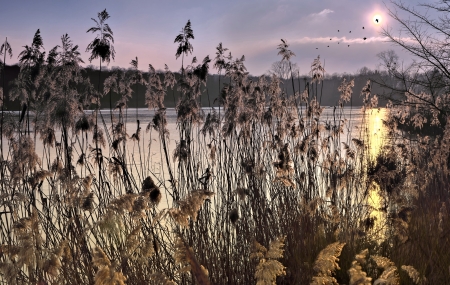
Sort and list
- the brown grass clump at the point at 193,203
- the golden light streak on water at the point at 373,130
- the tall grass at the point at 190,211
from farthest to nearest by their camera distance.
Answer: the golden light streak on water at the point at 373,130 < the tall grass at the point at 190,211 < the brown grass clump at the point at 193,203

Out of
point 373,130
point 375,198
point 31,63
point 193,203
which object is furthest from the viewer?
point 373,130

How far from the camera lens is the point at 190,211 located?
5.64ft

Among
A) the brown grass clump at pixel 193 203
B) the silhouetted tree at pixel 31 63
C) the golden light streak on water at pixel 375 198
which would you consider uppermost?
the silhouetted tree at pixel 31 63

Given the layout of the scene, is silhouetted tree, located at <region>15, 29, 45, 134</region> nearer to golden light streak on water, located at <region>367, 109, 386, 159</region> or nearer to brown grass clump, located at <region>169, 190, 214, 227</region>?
brown grass clump, located at <region>169, 190, 214, 227</region>

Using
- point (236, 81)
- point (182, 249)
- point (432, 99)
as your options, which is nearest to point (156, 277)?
point (182, 249)

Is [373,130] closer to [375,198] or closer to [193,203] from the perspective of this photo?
[375,198]

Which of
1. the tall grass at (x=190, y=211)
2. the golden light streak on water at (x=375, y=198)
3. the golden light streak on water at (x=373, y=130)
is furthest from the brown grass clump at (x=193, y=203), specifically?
the golden light streak on water at (x=373, y=130)

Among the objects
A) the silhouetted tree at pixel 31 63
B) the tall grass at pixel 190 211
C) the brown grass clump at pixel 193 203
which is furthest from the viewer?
the silhouetted tree at pixel 31 63

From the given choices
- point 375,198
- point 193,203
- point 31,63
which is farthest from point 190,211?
point 375,198

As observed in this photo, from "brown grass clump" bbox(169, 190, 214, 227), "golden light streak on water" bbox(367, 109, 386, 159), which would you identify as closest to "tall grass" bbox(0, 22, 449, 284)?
"brown grass clump" bbox(169, 190, 214, 227)

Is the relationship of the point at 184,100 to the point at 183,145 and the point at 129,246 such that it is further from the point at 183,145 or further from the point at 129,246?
the point at 129,246

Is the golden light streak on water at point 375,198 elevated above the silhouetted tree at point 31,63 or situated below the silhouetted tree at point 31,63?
below

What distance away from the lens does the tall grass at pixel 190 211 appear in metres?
2.10

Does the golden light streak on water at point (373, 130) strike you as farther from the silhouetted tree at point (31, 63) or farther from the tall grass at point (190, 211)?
the silhouetted tree at point (31, 63)
